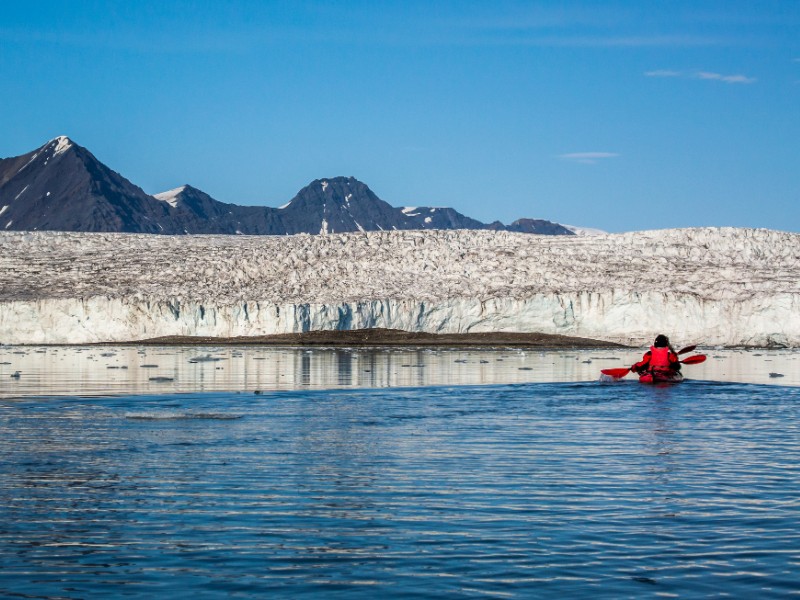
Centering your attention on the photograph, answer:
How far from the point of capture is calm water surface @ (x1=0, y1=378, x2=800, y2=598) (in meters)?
5.71

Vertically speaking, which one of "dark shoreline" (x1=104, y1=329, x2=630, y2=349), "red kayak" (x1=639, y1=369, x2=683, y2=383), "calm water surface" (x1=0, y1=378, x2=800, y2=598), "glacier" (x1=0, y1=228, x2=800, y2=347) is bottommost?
"calm water surface" (x1=0, y1=378, x2=800, y2=598)

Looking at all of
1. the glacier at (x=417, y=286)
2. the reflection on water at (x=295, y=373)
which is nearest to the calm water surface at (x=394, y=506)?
the reflection on water at (x=295, y=373)

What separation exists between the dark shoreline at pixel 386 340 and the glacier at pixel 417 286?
413 millimetres

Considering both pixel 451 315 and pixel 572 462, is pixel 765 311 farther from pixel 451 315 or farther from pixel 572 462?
pixel 572 462

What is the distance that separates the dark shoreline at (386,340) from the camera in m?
46.1

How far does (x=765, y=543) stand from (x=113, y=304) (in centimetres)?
4364

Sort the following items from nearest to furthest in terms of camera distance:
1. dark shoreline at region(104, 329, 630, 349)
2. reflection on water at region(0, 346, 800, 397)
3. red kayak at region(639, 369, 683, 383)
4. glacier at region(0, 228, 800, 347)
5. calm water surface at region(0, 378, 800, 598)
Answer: calm water surface at region(0, 378, 800, 598)
reflection on water at region(0, 346, 800, 397)
red kayak at region(639, 369, 683, 383)
dark shoreline at region(104, 329, 630, 349)
glacier at region(0, 228, 800, 347)

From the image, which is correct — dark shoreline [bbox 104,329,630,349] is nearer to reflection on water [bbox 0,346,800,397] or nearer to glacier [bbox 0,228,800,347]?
glacier [bbox 0,228,800,347]

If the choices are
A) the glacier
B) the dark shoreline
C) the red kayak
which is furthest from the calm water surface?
the glacier

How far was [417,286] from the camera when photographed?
50.5 m

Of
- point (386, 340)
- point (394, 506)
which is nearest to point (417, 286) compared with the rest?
point (386, 340)

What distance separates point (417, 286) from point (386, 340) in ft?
14.1

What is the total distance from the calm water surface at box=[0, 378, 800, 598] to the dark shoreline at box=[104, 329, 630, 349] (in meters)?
32.3

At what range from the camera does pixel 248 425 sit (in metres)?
12.6
